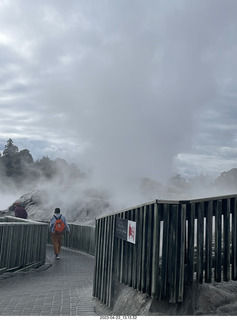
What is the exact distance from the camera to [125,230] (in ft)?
20.9

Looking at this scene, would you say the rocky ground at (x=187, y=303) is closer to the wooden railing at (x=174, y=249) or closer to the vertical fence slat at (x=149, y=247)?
the wooden railing at (x=174, y=249)

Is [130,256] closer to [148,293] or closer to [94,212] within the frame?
[148,293]

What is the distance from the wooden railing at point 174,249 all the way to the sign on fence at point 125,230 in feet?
0.15

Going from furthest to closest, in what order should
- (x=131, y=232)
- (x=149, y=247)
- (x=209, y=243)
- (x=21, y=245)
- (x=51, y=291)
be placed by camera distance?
1. (x=21, y=245)
2. (x=51, y=291)
3. (x=131, y=232)
4. (x=209, y=243)
5. (x=149, y=247)

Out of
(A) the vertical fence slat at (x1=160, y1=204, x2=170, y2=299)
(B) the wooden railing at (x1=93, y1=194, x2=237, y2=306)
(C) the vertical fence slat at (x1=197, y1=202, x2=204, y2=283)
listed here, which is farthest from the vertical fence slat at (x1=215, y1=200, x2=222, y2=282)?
(A) the vertical fence slat at (x1=160, y1=204, x2=170, y2=299)

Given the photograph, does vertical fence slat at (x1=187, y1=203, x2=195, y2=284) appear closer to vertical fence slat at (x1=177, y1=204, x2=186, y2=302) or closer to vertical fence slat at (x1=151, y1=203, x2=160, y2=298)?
vertical fence slat at (x1=177, y1=204, x2=186, y2=302)

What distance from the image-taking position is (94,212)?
21.4 meters

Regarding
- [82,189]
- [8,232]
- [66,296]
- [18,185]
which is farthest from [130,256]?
[18,185]

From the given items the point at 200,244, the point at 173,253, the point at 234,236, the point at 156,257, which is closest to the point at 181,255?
the point at 173,253

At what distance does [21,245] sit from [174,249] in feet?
21.0

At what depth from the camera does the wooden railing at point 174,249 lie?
5.38 metres

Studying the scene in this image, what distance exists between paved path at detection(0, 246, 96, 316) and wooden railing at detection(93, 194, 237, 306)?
80 cm

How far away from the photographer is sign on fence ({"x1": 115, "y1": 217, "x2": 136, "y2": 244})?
6.09 m

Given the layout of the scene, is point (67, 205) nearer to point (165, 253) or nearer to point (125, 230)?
point (125, 230)
